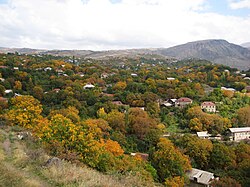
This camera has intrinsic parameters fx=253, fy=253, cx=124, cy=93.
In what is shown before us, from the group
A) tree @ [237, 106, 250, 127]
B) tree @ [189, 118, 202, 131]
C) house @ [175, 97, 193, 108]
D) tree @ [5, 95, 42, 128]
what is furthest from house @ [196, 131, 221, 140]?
tree @ [5, 95, 42, 128]

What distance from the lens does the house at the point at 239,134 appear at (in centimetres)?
2295

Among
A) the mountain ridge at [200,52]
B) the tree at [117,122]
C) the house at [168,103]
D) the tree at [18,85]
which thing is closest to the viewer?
the tree at [117,122]

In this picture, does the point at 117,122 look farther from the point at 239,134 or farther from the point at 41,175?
the point at 41,175

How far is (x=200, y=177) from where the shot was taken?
48.2 feet

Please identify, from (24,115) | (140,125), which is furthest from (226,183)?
(24,115)

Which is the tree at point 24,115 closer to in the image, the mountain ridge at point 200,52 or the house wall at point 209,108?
the house wall at point 209,108

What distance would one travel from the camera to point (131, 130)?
73.0 ft

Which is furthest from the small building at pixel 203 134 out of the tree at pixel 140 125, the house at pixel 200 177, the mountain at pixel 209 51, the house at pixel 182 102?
the mountain at pixel 209 51

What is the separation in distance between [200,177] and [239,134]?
10493 millimetres

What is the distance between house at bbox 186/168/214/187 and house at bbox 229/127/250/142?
9.17 metres

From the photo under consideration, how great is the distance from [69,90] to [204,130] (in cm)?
1563

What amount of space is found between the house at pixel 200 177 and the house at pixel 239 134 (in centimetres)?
917

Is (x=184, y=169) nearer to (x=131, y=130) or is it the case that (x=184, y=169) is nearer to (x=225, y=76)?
(x=131, y=130)

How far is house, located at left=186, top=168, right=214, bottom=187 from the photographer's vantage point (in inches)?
559
